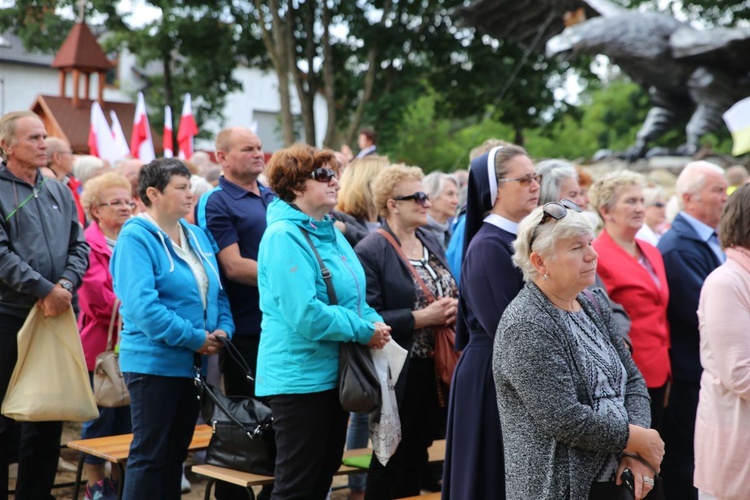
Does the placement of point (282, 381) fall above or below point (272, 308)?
below

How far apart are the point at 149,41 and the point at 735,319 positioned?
21.2 meters

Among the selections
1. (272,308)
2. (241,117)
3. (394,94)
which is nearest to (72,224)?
(272,308)

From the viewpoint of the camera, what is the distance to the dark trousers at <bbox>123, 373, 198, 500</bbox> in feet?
15.0

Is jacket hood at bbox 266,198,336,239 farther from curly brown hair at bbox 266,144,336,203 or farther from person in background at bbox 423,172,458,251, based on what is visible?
person in background at bbox 423,172,458,251

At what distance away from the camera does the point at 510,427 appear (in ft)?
11.1

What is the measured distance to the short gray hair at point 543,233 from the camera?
3.37 m

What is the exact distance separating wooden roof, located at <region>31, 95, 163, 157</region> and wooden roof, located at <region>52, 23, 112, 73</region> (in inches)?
48.7

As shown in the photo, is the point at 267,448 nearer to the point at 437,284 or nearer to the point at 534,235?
the point at 437,284

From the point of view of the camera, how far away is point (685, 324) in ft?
18.0

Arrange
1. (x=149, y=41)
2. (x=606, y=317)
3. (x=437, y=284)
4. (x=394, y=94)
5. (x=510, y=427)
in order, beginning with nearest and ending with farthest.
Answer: (x=510, y=427), (x=606, y=317), (x=437, y=284), (x=394, y=94), (x=149, y=41)

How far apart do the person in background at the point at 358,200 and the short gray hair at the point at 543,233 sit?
2.40 m

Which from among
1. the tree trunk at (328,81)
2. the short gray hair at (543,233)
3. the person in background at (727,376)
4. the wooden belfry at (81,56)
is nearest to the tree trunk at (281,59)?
the tree trunk at (328,81)

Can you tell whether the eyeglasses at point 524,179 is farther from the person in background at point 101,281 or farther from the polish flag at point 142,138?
the polish flag at point 142,138

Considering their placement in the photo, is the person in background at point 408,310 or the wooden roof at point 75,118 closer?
the person in background at point 408,310
